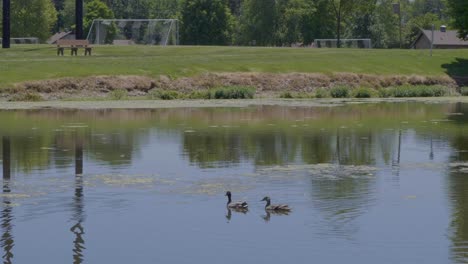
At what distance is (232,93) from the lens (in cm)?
6844

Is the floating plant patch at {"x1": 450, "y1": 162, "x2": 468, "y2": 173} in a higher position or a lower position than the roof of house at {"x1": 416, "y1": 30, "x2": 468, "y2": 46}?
lower

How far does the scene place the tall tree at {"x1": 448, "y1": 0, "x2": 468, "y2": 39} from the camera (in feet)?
290

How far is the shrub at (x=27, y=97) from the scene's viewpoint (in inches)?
2475

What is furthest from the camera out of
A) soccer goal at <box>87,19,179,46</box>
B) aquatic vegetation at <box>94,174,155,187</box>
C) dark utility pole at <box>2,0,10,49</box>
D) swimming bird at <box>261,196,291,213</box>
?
soccer goal at <box>87,19,179,46</box>

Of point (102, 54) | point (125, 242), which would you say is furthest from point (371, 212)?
point (102, 54)

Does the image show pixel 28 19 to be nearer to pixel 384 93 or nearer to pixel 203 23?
pixel 203 23

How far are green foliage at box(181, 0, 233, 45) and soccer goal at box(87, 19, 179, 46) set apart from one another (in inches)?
Answer: 945

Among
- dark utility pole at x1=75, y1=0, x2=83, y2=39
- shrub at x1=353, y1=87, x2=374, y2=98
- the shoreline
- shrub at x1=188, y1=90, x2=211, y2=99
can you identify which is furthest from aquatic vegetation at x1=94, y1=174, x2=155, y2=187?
dark utility pole at x1=75, y1=0, x2=83, y2=39

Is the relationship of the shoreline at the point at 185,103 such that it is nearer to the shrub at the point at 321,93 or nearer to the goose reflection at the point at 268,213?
the shrub at the point at 321,93

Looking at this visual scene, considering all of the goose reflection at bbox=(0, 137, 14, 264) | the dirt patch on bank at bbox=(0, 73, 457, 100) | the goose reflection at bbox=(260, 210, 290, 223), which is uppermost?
the dirt patch on bank at bbox=(0, 73, 457, 100)

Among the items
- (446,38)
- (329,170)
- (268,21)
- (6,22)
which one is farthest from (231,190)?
(446,38)

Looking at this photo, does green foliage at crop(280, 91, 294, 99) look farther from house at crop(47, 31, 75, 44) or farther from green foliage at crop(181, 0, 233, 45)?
house at crop(47, 31, 75, 44)

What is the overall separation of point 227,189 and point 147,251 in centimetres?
751

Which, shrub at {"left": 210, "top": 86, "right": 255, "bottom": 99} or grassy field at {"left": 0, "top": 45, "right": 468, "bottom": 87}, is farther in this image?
grassy field at {"left": 0, "top": 45, "right": 468, "bottom": 87}
